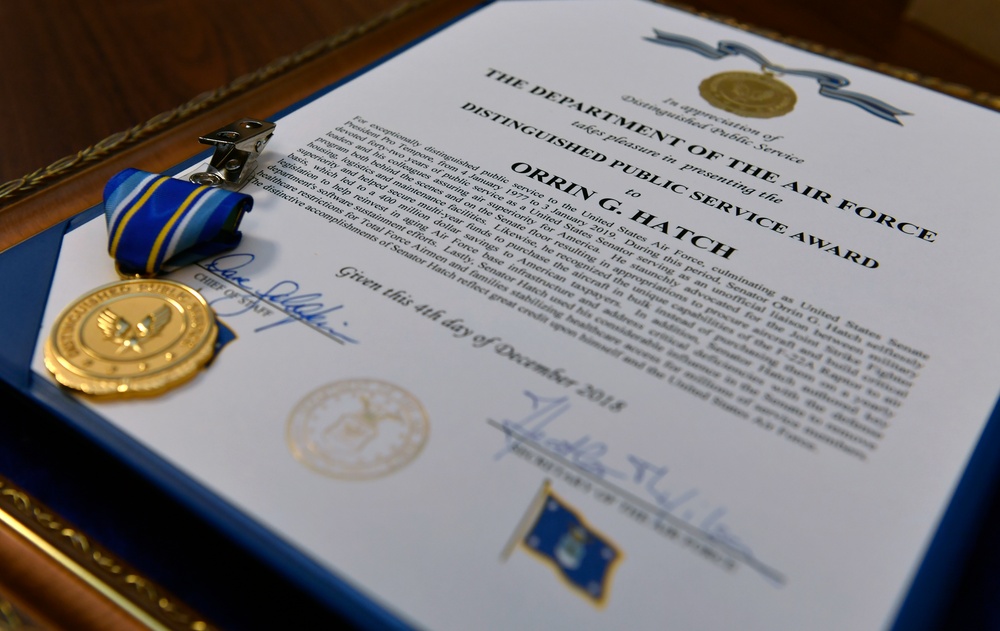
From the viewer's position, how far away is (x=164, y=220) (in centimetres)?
59

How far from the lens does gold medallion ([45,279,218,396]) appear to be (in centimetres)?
51

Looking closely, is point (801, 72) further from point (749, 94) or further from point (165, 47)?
point (165, 47)

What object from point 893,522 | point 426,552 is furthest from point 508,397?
point 893,522

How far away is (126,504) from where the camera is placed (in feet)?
1.71

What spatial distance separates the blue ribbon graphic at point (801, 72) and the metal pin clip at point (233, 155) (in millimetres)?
470

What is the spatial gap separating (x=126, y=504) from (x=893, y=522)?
0.47 metres

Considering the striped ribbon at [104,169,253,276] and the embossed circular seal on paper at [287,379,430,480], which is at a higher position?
the striped ribbon at [104,169,253,276]

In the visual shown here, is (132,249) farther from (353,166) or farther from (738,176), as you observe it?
(738,176)

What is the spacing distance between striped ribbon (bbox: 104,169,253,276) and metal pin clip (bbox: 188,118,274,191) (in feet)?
0.17
